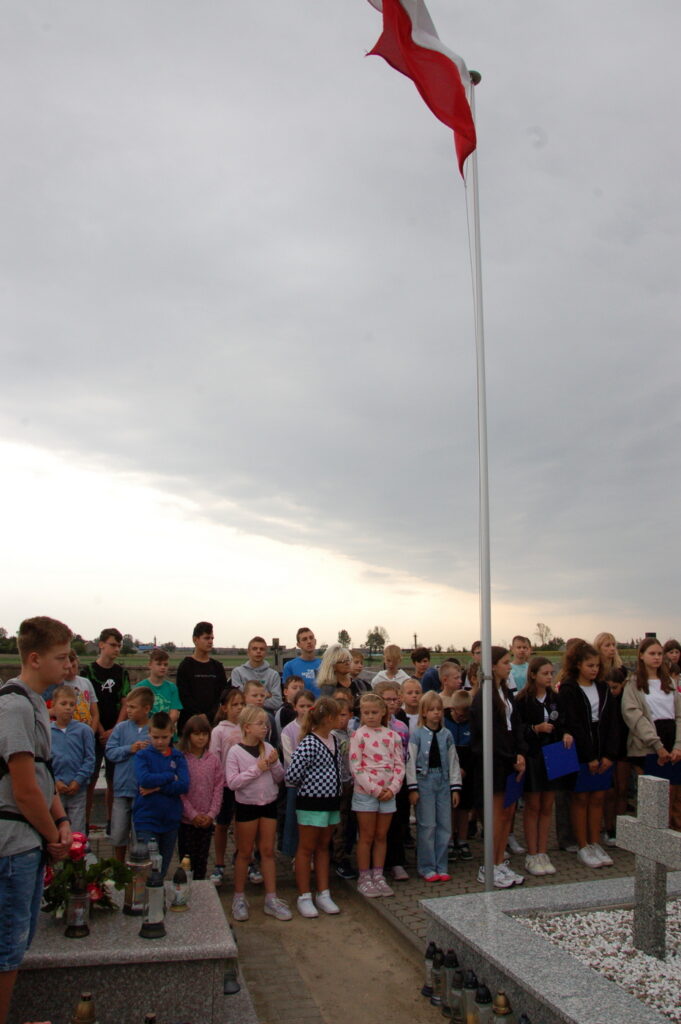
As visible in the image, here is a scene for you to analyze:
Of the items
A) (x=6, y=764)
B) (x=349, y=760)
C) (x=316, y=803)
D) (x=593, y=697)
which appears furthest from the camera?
(x=593, y=697)

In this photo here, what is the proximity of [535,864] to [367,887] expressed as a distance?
179 centimetres

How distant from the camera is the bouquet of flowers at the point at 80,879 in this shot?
481 centimetres

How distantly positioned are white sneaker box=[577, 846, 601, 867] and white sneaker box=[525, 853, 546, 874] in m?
0.59

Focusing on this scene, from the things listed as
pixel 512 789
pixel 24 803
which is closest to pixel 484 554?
pixel 512 789

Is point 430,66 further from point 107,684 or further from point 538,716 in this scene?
point 107,684

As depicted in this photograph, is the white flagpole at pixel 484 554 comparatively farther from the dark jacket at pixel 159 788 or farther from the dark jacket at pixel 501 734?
the dark jacket at pixel 159 788

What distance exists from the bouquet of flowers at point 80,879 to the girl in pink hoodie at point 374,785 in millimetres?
2684

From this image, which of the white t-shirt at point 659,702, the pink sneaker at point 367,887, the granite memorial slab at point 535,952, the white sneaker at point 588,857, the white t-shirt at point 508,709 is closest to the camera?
the granite memorial slab at point 535,952

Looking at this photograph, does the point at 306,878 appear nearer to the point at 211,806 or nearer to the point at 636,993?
the point at 211,806

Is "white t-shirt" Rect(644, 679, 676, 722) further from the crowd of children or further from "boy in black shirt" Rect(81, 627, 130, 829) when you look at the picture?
"boy in black shirt" Rect(81, 627, 130, 829)

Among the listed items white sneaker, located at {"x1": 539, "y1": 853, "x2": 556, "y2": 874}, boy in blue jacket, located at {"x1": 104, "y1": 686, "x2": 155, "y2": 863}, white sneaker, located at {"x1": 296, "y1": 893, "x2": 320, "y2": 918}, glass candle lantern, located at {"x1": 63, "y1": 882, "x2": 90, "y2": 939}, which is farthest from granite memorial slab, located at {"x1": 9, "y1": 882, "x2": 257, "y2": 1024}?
white sneaker, located at {"x1": 539, "y1": 853, "x2": 556, "y2": 874}

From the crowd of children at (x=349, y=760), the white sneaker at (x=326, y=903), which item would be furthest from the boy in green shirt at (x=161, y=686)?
the white sneaker at (x=326, y=903)

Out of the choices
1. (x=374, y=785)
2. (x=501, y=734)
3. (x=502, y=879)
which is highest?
(x=501, y=734)

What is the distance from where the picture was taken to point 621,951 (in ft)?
17.3
